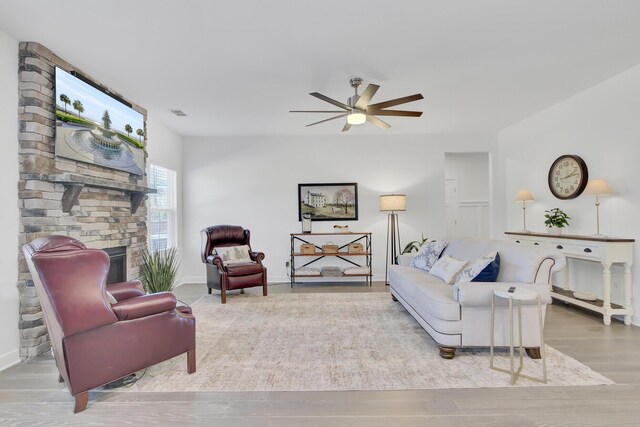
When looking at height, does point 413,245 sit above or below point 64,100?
below

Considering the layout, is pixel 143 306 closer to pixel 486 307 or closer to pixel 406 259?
pixel 486 307

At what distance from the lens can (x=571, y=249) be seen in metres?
3.86

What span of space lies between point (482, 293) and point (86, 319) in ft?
8.82

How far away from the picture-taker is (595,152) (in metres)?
3.96

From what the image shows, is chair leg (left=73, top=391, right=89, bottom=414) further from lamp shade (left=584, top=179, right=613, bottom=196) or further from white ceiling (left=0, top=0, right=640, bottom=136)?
lamp shade (left=584, top=179, right=613, bottom=196)

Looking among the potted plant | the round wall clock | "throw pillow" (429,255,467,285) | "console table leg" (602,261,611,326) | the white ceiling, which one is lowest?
"console table leg" (602,261,611,326)

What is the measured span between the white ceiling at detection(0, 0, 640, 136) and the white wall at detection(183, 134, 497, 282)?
1.62m

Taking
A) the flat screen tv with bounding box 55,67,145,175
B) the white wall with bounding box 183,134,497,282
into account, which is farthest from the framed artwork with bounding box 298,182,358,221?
the flat screen tv with bounding box 55,67,145,175

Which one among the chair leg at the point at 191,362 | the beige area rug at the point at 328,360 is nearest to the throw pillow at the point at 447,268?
the beige area rug at the point at 328,360

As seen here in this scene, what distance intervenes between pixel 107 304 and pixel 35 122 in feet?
6.06

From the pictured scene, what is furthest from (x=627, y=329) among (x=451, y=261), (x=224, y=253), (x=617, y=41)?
(x=224, y=253)

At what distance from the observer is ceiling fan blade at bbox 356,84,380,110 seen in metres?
2.96

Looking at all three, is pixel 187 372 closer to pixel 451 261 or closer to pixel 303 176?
pixel 451 261

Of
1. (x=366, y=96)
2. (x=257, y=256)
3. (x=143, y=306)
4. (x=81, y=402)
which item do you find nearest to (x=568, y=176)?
(x=366, y=96)
